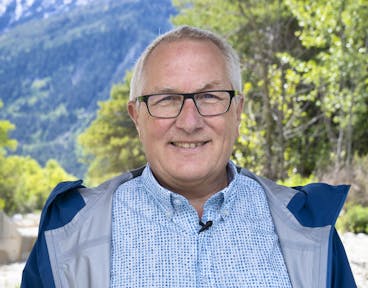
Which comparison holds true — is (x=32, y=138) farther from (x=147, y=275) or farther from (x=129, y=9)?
(x=147, y=275)

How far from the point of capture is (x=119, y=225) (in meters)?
1.57

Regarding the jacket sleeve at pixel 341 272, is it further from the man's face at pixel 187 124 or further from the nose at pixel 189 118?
the nose at pixel 189 118

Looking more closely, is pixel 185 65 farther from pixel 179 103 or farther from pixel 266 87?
pixel 266 87

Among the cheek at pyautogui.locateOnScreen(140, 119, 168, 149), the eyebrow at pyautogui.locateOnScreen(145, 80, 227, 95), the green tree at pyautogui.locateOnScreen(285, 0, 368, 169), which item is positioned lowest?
the green tree at pyautogui.locateOnScreen(285, 0, 368, 169)

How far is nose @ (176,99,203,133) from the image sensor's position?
153cm

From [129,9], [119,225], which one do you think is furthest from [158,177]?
[129,9]

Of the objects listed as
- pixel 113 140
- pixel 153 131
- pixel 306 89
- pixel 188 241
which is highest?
pixel 153 131

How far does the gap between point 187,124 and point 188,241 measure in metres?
0.30

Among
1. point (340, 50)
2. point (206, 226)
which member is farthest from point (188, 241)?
point (340, 50)

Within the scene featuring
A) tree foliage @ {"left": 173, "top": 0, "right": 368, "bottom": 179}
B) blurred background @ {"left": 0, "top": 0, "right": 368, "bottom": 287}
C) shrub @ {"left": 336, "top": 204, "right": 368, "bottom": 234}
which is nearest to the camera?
shrub @ {"left": 336, "top": 204, "right": 368, "bottom": 234}

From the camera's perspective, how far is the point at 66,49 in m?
63.9

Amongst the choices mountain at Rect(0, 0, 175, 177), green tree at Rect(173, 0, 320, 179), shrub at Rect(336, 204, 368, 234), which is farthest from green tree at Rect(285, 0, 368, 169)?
mountain at Rect(0, 0, 175, 177)

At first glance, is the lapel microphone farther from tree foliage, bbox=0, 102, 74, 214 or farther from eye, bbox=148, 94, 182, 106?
tree foliage, bbox=0, 102, 74, 214

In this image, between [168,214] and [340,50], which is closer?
[168,214]
